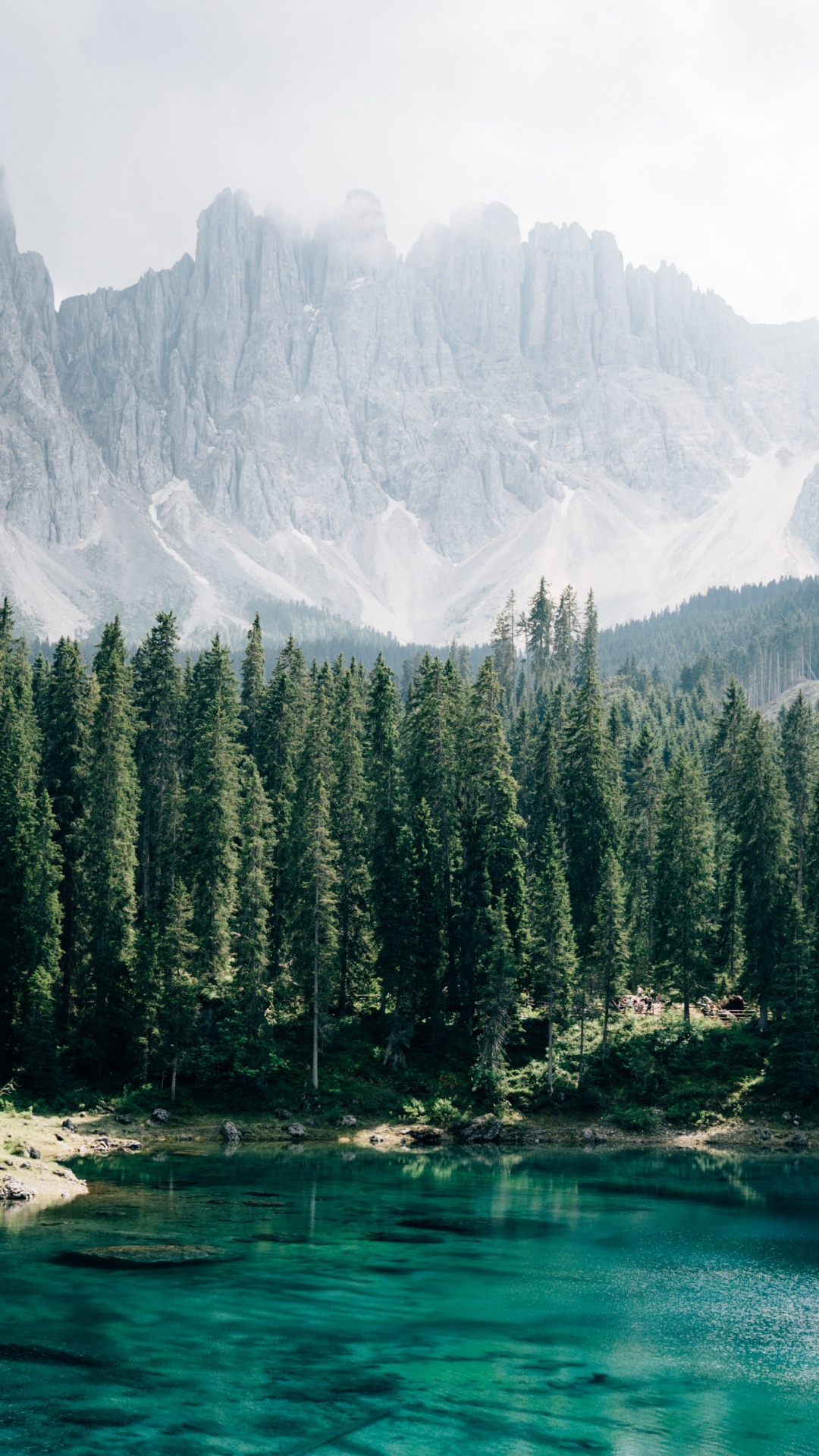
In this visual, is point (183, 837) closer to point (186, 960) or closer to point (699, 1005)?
point (186, 960)

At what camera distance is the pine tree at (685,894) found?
72875 mm

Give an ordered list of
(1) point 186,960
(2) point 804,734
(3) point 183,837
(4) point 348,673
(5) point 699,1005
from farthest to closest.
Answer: (2) point 804,734, (4) point 348,673, (5) point 699,1005, (3) point 183,837, (1) point 186,960

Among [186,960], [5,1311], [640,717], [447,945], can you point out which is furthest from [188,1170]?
[640,717]

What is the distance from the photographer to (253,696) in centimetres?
8944

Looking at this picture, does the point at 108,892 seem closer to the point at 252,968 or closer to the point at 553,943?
the point at 252,968

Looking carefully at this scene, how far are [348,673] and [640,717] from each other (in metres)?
79.8

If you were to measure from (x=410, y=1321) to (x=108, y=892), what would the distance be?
120 ft

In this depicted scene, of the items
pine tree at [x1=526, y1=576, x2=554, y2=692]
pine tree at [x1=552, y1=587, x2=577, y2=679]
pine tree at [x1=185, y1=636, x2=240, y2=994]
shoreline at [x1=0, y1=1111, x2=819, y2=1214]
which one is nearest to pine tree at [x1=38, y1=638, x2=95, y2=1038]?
pine tree at [x1=185, y1=636, x2=240, y2=994]

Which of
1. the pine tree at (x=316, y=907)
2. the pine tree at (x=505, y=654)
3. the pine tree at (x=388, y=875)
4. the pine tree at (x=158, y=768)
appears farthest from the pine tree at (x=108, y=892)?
the pine tree at (x=505, y=654)

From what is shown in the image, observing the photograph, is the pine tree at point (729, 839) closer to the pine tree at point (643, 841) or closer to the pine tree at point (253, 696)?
the pine tree at point (643, 841)

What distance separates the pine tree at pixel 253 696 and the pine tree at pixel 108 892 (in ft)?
54.6

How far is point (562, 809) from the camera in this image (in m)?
81.4

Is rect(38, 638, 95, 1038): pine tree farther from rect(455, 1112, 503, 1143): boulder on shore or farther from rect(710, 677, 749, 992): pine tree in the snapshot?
rect(710, 677, 749, 992): pine tree

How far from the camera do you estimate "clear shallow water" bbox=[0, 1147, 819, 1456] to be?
2381cm
